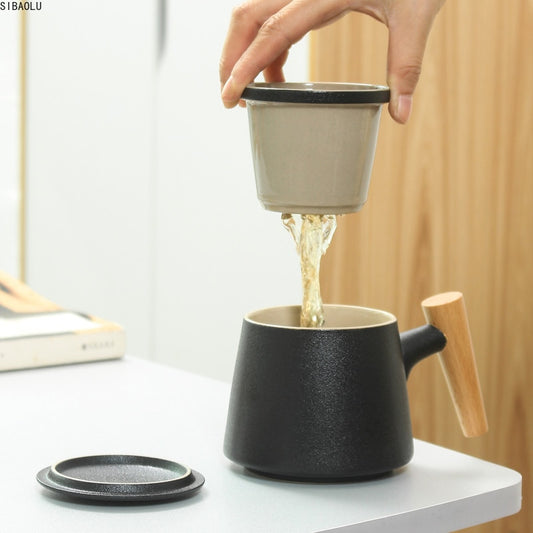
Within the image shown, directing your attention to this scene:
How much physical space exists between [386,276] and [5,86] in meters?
1.53

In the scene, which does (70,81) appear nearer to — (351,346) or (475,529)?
(475,529)

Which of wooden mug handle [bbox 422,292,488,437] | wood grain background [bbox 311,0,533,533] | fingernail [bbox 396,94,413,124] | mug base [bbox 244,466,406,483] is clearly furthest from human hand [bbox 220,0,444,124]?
wood grain background [bbox 311,0,533,533]

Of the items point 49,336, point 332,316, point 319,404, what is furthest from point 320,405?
point 49,336

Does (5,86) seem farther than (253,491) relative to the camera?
Yes

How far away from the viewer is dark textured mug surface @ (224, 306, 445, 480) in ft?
2.23

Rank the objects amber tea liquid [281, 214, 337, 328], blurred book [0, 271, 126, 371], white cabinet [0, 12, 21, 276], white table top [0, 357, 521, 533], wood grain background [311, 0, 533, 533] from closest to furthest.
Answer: white table top [0, 357, 521, 533]
amber tea liquid [281, 214, 337, 328]
blurred book [0, 271, 126, 371]
wood grain background [311, 0, 533, 533]
white cabinet [0, 12, 21, 276]

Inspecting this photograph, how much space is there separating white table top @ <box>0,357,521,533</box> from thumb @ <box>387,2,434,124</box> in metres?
0.26

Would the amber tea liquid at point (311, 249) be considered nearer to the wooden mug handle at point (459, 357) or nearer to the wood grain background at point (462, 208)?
the wooden mug handle at point (459, 357)

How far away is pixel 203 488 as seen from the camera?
2.23 ft

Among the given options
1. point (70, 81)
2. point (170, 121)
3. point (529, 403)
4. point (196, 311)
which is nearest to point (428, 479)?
point (529, 403)

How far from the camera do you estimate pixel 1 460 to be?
734mm

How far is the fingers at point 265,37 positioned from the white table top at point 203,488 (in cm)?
28

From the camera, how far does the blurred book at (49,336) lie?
1050 mm

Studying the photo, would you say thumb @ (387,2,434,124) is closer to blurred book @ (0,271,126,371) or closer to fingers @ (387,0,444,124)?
fingers @ (387,0,444,124)
